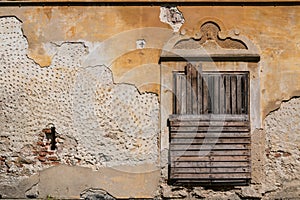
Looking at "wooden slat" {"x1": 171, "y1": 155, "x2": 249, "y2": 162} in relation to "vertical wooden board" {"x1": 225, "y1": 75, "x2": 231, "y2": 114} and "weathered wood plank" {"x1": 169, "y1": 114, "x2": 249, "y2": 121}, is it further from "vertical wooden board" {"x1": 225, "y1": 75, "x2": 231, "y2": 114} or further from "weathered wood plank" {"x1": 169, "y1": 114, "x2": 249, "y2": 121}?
"vertical wooden board" {"x1": 225, "y1": 75, "x2": 231, "y2": 114}

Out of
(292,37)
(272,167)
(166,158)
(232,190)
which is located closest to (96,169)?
(166,158)

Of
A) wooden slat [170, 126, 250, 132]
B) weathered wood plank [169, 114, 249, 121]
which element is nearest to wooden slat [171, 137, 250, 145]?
wooden slat [170, 126, 250, 132]

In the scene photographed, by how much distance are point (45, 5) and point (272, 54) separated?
3092mm

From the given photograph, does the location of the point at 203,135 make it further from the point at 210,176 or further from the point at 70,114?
the point at 70,114

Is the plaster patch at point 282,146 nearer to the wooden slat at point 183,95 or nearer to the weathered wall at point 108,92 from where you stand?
the weathered wall at point 108,92

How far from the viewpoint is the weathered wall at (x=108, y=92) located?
7.89 metres

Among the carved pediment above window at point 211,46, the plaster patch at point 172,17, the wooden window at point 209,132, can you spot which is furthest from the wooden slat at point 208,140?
the plaster patch at point 172,17

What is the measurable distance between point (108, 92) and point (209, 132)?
1425 mm

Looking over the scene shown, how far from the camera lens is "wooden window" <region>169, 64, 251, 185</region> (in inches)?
305

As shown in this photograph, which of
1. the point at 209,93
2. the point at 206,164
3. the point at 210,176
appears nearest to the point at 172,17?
the point at 209,93

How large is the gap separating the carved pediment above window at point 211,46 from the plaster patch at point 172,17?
0.16 m

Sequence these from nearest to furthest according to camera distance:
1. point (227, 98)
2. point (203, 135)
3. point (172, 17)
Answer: point (203, 135) → point (227, 98) → point (172, 17)

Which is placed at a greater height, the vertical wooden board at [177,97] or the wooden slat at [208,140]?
the vertical wooden board at [177,97]

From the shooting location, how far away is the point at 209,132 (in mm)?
7762
